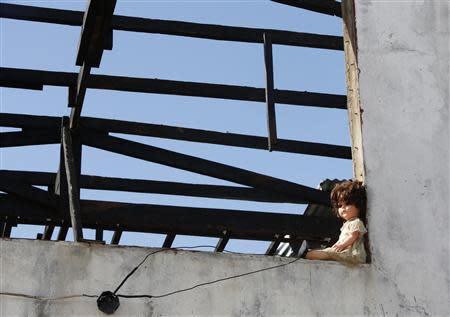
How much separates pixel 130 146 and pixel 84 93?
0.72 metres

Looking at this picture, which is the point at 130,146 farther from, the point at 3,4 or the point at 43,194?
the point at 3,4

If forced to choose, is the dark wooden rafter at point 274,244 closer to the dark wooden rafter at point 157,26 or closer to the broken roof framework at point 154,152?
the broken roof framework at point 154,152

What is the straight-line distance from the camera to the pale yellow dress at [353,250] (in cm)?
705

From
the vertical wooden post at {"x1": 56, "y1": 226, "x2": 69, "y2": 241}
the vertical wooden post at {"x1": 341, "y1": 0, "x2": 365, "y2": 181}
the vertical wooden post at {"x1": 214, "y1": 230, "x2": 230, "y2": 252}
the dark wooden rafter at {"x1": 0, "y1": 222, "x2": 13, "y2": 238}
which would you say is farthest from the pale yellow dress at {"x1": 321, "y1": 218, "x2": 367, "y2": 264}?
the dark wooden rafter at {"x1": 0, "y1": 222, "x2": 13, "y2": 238}

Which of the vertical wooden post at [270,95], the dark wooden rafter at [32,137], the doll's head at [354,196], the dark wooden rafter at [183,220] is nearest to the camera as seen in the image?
the doll's head at [354,196]

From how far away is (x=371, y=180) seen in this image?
730 centimetres

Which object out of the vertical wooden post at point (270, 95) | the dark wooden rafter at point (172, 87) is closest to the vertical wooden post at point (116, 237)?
the dark wooden rafter at point (172, 87)

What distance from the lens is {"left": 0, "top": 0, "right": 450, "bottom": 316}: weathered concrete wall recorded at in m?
6.56

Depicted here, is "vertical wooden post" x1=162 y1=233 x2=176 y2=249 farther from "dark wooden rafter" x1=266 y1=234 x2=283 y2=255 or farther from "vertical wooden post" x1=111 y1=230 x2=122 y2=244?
"dark wooden rafter" x1=266 y1=234 x2=283 y2=255

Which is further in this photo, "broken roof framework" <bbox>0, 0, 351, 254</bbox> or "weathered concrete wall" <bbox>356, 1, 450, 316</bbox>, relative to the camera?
"broken roof framework" <bbox>0, 0, 351, 254</bbox>

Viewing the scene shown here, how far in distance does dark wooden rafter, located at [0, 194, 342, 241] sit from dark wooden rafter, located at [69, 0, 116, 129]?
40.2 inches

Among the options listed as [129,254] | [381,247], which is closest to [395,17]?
[381,247]

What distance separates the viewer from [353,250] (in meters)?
7.10

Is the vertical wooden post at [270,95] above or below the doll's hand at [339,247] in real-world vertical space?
above
